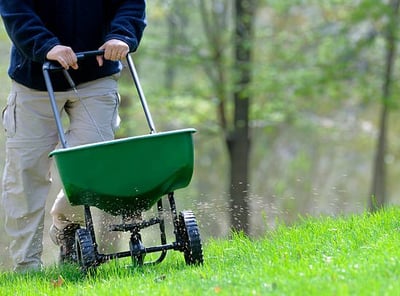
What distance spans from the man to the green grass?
1.15 ft

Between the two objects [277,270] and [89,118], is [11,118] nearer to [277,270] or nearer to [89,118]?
[89,118]

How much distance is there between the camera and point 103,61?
15.4 ft

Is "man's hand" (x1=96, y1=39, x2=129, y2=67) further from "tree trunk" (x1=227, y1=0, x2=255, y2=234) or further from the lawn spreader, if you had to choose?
"tree trunk" (x1=227, y1=0, x2=255, y2=234)

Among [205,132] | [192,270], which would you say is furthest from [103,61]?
[205,132]

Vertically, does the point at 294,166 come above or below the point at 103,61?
below

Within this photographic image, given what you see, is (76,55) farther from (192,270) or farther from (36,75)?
(192,270)

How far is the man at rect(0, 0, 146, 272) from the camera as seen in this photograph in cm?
463

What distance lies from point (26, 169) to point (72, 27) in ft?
2.83

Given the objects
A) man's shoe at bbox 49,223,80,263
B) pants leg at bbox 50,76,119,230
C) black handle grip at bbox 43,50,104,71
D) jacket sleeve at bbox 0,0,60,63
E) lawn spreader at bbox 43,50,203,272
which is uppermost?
jacket sleeve at bbox 0,0,60,63

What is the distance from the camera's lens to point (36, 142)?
4.71 metres

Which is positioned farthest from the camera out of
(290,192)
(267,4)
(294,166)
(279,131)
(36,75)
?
(279,131)

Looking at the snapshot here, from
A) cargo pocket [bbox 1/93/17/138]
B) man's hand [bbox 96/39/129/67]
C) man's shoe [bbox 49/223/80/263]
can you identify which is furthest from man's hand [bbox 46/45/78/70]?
man's shoe [bbox 49/223/80/263]

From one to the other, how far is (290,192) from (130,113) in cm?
483

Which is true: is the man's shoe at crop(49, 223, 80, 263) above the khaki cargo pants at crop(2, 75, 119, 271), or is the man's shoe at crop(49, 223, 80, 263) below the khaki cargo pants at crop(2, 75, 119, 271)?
below
